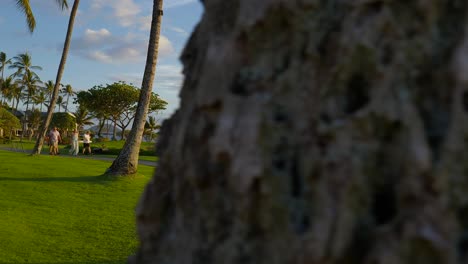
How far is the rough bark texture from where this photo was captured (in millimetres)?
2061

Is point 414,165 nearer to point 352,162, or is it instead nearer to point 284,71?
point 352,162

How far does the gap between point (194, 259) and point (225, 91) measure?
2.89 feet

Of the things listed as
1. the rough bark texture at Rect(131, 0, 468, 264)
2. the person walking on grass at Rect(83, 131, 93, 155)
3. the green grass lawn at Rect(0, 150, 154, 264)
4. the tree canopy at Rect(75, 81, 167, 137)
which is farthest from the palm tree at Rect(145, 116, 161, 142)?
the rough bark texture at Rect(131, 0, 468, 264)

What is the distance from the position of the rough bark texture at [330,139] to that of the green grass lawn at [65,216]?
492 centimetres

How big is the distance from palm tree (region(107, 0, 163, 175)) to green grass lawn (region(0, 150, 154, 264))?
0.46 metres

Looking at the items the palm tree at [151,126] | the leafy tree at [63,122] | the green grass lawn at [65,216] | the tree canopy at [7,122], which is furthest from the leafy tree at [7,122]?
the green grass lawn at [65,216]

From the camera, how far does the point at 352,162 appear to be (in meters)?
2.16

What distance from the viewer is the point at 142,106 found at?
1444 centimetres

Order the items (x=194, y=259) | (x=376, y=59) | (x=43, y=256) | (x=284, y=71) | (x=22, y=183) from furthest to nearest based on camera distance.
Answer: (x=22, y=183) < (x=43, y=256) < (x=194, y=259) < (x=284, y=71) < (x=376, y=59)

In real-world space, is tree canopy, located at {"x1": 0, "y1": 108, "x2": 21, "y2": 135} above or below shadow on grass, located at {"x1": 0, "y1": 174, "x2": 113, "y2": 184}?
above

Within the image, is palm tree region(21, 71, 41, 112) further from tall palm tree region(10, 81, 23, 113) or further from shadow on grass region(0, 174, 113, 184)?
shadow on grass region(0, 174, 113, 184)

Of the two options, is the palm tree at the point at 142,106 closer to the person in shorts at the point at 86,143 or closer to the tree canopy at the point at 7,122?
the person in shorts at the point at 86,143

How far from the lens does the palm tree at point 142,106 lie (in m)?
14.1

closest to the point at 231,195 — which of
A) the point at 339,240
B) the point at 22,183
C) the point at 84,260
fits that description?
the point at 339,240
